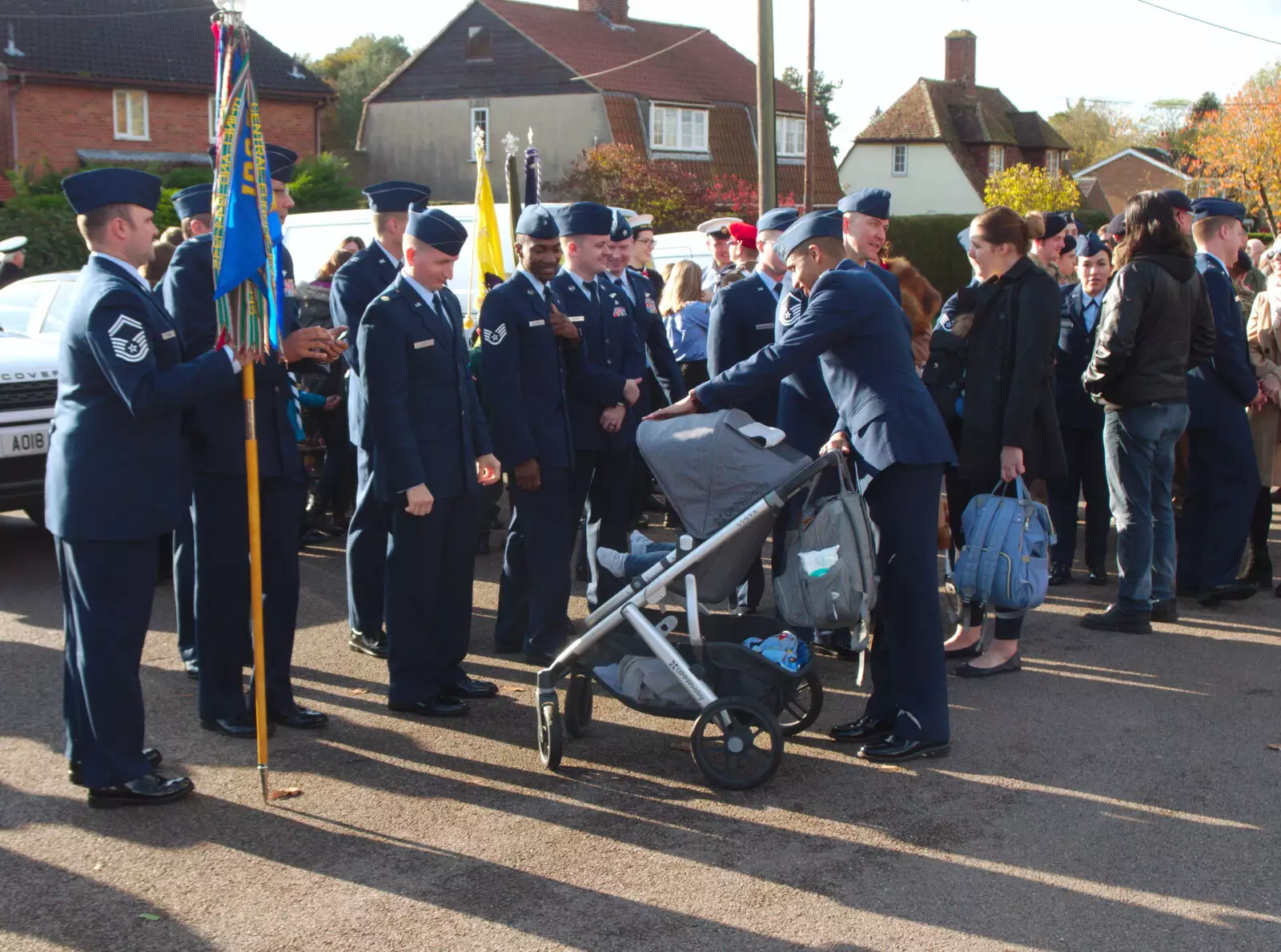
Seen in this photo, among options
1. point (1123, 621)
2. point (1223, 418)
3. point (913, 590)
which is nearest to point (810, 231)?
point (913, 590)

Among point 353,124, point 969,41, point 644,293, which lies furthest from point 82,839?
point 969,41

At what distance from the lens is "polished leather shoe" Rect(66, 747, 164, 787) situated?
4.95m

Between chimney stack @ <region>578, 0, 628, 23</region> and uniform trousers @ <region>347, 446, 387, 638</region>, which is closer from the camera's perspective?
uniform trousers @ <region>347, 446, 387, 638</region>

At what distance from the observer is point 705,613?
214 inches

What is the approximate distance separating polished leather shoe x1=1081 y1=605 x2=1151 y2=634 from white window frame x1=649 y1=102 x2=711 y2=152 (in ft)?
125

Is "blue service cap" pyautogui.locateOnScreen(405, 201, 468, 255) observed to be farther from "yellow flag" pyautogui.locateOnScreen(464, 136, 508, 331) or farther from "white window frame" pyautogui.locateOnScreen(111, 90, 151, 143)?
"white window frame" pyautogui.locateOnScreen(111, 90, 151, 143)

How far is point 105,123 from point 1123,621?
35.9 m

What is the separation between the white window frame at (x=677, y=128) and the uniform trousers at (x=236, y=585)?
3955 centimetres

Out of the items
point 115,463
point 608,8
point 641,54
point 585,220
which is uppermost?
point 608,8

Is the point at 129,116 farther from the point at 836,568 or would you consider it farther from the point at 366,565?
the point at 836,568

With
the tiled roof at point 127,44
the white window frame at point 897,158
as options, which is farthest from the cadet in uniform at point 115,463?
the white window frame at point 897,158

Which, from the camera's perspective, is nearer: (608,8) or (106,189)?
(106,189)

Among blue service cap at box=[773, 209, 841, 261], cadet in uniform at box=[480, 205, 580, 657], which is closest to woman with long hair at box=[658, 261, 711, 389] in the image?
cadet in uniform at box=[480, 205, 580, 657]

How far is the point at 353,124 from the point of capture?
6500cm
